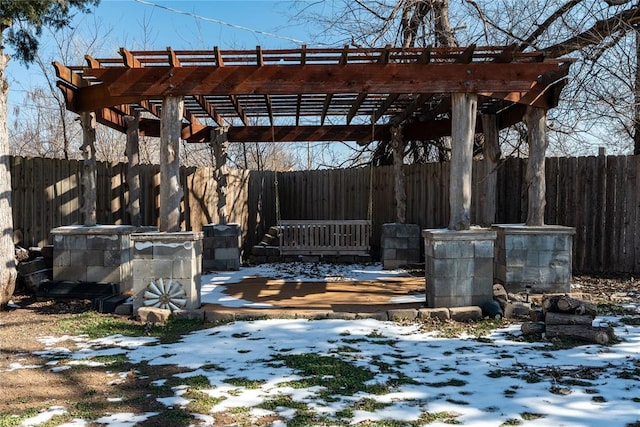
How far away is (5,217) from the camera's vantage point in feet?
23.1

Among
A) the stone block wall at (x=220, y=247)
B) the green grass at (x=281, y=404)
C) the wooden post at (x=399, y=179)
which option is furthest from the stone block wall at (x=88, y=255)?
the wooden post at (x=399, y=179)

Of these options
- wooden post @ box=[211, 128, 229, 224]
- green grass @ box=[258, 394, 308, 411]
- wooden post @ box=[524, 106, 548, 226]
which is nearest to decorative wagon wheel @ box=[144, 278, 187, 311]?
green grass @ box=[258, 394, 308, 411]

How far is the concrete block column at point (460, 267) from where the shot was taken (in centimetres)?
656

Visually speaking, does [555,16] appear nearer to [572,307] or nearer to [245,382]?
[572,307]

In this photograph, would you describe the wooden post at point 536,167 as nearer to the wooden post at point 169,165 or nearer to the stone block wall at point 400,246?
the stone block wall at point 400,246

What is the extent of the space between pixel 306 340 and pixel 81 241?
14.0ft

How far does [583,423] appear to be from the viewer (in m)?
3.29

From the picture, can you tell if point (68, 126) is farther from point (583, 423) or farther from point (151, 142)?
point (583, 423)

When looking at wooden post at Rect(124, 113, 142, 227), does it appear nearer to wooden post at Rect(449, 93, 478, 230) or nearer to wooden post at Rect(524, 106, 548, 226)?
wooden post at Rect(449, 93, 478, 230)

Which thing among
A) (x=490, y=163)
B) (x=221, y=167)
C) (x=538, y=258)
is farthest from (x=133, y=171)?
(x=538, y=258)

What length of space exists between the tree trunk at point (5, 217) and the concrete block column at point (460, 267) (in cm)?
574

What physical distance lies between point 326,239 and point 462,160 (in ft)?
19.0

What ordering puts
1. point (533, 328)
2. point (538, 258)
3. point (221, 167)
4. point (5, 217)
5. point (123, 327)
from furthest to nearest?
point (221, 167)
point (538, 258)
point (5, 217)
point (123, 327)
point (533, 328)

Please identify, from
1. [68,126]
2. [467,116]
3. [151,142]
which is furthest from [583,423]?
[151,142]
